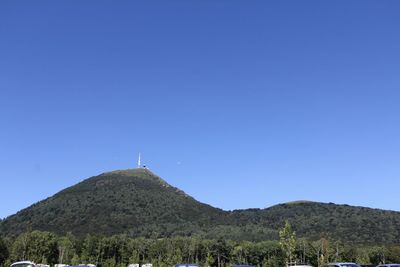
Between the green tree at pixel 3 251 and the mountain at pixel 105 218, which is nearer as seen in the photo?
the green tree at pixel 3 251

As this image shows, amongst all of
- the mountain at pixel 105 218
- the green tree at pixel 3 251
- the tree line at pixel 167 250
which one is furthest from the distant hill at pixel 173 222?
the green tree at pixel 3 251

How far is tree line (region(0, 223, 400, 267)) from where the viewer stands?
330 ft

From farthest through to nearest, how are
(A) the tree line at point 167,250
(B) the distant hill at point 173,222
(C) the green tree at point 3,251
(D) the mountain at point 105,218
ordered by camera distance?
1. (D) the mountain at point 105,218
2. (B) the distant hill at point 173,222
3. (A) the tree line at point 167,250
4. (C) the green tree at point 3,251

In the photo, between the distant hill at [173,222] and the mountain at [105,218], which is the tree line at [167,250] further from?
the mountain at [105,218]

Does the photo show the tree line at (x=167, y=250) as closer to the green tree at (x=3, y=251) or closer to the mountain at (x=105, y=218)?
the green tree at (x=3, y=251)

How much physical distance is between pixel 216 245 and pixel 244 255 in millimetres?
7583

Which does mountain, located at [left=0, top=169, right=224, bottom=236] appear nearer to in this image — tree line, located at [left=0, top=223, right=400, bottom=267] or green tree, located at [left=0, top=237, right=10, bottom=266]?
tree line, located at [left=0, top=223, right=400, bottom=267]

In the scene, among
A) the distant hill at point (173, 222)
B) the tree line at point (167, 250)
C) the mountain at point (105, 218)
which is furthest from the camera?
the mountain at point (105, 218)

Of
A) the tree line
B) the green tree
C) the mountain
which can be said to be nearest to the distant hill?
the mountain

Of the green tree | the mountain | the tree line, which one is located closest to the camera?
the green tree

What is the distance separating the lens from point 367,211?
17625 cm

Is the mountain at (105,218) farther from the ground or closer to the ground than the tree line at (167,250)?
farther from the ground

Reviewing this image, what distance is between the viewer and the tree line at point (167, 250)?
330 ft

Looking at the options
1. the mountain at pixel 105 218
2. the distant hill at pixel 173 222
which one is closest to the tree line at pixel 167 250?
the distant hill at pixel 173 222
